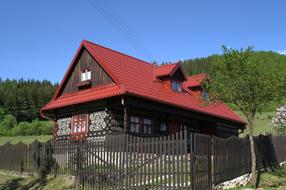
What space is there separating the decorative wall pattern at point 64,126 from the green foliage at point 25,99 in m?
67.8

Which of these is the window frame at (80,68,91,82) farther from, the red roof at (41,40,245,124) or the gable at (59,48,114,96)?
the red roof at (41,40,245,124)

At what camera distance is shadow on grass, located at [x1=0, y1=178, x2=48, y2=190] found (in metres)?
19.6

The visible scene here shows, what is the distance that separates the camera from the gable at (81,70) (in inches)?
1031

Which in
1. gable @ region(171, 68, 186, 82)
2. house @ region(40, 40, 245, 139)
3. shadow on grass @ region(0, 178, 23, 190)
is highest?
gable @ region(171, 68, 186, 82)

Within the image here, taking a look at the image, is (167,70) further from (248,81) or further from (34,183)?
(34,183)

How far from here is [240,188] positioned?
661 inches

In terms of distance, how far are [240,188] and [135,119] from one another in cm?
1028

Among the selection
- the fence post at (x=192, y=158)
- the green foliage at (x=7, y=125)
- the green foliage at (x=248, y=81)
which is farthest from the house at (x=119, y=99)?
the green foliage at (x=7, y=125)

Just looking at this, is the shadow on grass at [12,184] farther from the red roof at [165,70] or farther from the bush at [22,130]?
the bush at [22,130]

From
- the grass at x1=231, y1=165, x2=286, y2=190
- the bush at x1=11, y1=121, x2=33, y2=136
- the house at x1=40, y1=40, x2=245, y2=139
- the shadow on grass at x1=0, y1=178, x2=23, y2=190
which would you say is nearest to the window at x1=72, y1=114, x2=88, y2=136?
the house at x1=40, y1=40, x2=245, y2=139

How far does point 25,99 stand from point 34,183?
82747 millimetres

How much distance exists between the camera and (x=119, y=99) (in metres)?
24.3

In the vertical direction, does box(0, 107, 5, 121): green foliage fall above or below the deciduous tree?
above

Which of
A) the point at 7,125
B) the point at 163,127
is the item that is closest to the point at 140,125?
the point at 163,127
